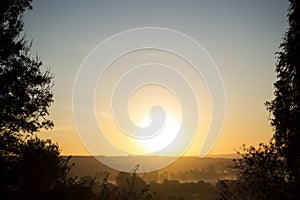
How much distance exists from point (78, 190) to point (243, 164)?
33.7 feet

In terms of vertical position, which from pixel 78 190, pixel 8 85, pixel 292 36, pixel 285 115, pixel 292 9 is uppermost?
pixel 292 9

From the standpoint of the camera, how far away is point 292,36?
22812 mm

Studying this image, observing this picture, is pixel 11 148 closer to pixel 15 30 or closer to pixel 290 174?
pixel 15 30

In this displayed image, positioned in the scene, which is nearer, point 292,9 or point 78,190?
point 78,190

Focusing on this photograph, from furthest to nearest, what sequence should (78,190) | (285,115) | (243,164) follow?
(243,164), (285,115), (78,190)

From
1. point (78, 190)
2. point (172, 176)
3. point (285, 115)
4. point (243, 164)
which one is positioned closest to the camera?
point (78, 190)

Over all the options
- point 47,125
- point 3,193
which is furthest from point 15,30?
point 3,193

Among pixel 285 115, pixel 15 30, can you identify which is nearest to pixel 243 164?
pixel 285 115

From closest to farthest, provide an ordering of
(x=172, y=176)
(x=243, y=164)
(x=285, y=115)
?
1. (x=285, y=115)
2. (x=243, y=164)
3. (x=172, y=176)

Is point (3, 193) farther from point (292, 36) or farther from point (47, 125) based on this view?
point (292, 36)

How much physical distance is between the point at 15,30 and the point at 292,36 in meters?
16.5

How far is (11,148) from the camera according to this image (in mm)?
21469

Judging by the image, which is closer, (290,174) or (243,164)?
(290,174)

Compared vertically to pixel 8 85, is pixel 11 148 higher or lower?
lower
